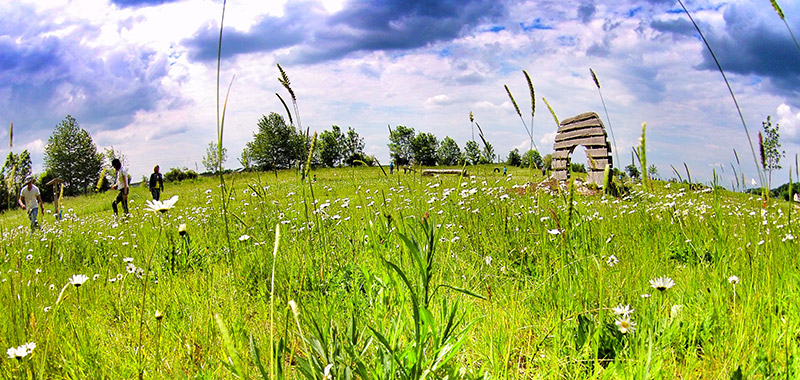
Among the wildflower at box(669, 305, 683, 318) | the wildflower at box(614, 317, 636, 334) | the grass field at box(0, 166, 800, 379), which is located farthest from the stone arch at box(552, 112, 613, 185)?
the wildflower at box(614, 317, 636, 334)

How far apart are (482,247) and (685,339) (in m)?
1.71

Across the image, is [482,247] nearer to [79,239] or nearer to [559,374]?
[559,374]

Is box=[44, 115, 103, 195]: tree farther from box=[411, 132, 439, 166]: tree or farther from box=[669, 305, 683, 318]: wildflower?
box=[669, 305, 683, 318]: wildflower

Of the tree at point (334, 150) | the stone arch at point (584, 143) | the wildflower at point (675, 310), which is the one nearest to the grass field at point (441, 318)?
the wildflower at point (675, 310)

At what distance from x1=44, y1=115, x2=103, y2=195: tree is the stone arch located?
277 ft

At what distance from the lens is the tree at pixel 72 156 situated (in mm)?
75562

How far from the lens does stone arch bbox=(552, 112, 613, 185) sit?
11.5 meters

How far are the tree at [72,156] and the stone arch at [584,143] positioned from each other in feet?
277

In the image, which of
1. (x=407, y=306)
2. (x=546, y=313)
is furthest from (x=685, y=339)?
(x=407, y=306)

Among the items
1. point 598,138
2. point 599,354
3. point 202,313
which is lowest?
point 599,354

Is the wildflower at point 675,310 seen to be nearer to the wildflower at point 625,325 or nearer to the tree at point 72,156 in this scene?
the wildflower at point 625,325

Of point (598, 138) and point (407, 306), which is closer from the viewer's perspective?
point (407, 306)

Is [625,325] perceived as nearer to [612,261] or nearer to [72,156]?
[612,261]

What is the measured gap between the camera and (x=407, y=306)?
2037mm
